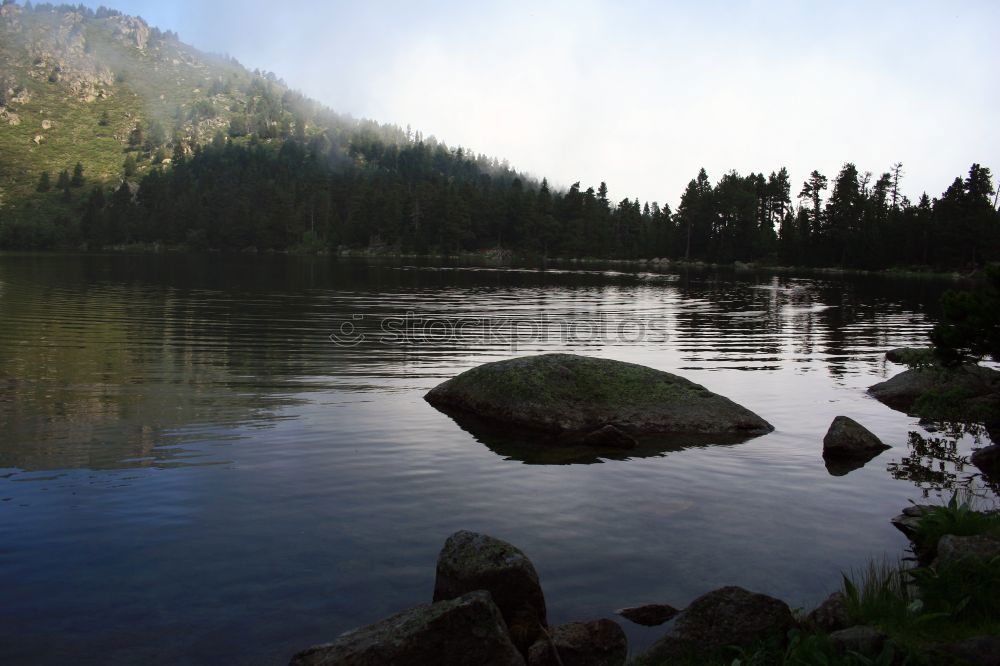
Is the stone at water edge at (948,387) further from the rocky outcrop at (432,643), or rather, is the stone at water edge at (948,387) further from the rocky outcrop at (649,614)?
the rocky outcrop at (432,643)

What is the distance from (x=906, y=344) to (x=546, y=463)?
3018cm

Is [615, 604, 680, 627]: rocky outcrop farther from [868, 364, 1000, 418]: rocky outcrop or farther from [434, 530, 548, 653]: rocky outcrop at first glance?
[868, 364, 1000, 418]: rocky outcrop

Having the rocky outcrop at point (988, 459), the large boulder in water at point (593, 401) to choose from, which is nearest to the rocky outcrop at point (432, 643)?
the large boulder in water at point (593, 401)

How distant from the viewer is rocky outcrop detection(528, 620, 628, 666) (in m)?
7.07

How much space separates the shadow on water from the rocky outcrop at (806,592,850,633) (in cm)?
688

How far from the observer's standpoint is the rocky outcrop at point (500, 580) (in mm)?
7738

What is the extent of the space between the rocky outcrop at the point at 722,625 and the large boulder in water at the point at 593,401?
29.0ft

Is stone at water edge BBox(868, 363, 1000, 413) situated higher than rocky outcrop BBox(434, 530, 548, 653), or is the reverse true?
stone at water edge BBox(868, 363, 1000, 413)

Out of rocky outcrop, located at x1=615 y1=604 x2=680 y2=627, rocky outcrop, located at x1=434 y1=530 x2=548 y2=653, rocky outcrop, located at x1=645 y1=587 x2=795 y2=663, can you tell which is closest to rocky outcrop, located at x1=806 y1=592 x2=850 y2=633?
rocky outcrop, located at x1=645 y1=587 x2=795 y2=663

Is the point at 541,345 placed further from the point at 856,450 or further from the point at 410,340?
the point at 856,450

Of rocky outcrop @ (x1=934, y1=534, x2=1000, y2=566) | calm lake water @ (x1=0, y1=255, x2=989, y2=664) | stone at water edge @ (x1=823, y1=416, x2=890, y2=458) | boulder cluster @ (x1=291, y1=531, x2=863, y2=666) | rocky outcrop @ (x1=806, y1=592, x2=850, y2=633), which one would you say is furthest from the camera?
stone at water edge @ (x1=823, y1=416, x2=890, y2=458)

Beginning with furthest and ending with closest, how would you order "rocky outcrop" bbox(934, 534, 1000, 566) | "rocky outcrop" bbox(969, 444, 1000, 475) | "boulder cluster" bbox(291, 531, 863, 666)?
"rocky outcrop" bbox(969, 444, 1000, 475) < "rocky outcrop" bbox(934, 534, 1000, 566) < "boulder cluster" bbox(291, 531, 863, 666)

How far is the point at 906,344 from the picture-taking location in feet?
120

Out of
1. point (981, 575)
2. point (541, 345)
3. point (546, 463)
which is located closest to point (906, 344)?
point (541, 345)
